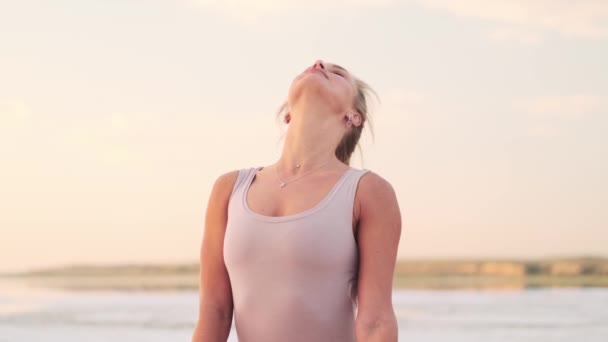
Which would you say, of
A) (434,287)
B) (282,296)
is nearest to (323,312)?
(282,296)

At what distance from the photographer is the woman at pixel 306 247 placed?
8.94 feet

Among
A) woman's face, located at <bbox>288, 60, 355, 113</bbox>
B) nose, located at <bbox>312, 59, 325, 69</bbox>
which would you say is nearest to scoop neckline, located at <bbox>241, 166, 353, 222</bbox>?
woman's face, located at <bbox>288, 60, 355, 113</bbox>

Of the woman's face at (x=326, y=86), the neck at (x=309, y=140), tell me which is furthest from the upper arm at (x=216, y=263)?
the woman's face at (x=326, y=86)

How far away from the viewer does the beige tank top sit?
2719 mm

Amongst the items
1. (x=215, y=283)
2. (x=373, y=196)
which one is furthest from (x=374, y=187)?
(x=215, y=283)

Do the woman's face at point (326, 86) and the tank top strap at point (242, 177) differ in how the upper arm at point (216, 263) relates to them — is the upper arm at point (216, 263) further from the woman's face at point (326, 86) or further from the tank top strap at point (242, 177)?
the woman's face at point (326, 86)

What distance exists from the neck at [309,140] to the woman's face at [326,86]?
0.04 metres

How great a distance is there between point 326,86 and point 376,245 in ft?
1.59

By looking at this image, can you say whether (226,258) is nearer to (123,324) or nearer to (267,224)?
(267,224)

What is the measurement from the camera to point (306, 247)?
2.71 m

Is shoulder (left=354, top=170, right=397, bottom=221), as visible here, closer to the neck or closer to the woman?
the woman

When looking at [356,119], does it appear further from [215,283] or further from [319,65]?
[215,283]

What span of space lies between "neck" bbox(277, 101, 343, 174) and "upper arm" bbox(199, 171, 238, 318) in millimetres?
204

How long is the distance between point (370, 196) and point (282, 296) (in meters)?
0.36
